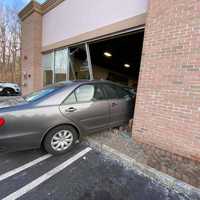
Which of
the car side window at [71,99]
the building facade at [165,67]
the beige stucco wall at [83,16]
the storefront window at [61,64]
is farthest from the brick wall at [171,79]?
the storefront window at [61,64]

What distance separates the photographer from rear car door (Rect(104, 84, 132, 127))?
3.89 meters

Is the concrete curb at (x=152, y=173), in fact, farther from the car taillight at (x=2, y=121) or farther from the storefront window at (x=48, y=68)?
the storefront window at (x=48, y=68)

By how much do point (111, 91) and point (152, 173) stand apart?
83.0 inches

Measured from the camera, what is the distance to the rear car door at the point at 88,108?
3.19 m

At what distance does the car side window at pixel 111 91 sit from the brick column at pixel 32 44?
6.79m

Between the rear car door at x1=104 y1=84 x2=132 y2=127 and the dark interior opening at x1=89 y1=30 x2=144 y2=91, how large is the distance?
12.1ft

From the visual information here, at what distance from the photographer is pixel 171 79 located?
3.07 metres

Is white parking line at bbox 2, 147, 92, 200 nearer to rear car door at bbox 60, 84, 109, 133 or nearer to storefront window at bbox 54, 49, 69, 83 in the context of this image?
rear car door at bbox 60, 84, 109, 133

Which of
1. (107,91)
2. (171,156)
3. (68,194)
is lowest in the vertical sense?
(68,194)

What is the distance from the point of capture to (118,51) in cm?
933

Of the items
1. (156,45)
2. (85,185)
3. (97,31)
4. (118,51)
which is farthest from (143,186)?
(118,51)

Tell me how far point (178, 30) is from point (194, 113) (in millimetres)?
1604

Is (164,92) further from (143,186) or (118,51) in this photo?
(118,51)

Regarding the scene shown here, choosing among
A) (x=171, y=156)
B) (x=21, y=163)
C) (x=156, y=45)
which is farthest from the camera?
(x=156, y=45)
